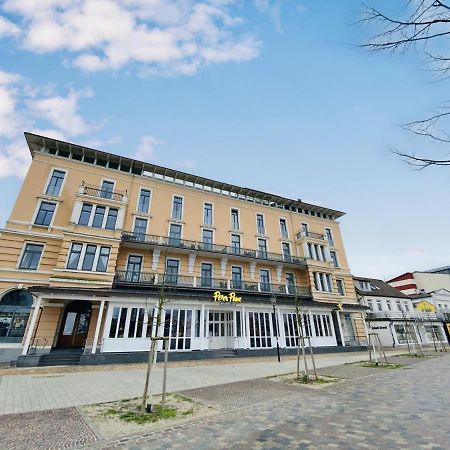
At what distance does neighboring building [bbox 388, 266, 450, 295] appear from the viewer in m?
44.5

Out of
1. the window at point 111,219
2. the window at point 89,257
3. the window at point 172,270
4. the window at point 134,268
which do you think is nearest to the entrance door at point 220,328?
the window at point 172,270

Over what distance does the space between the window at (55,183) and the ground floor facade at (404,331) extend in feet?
112

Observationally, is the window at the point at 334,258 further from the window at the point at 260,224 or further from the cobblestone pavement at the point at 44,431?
the cobblestone pavement at the point at 44,431

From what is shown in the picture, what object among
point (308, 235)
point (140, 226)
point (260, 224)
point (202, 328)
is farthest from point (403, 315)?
point (140, 226)

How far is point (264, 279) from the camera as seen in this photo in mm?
25250

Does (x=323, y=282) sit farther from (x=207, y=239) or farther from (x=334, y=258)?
(x=207, y=239)

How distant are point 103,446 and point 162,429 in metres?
1.13

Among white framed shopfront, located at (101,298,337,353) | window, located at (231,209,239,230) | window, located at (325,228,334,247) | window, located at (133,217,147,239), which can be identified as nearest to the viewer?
white framed shopfront, located at (101,298,337,353)

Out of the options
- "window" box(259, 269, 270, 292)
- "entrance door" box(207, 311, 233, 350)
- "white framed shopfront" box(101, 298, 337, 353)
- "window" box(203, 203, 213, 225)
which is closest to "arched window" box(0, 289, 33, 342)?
"white framed shopfront" box(101, 298, 337, 353)

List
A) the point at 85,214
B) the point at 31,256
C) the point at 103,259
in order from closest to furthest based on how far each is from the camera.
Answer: the point at 31,256 < the point at 103,259 < the point at 85,214

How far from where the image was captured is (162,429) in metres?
5.01

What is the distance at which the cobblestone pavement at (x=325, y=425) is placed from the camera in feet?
13.7

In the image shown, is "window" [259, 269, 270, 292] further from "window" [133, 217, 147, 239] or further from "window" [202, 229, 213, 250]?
"window" [133, 217, 147, 239]

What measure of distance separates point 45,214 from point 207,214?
13481 millimetres
